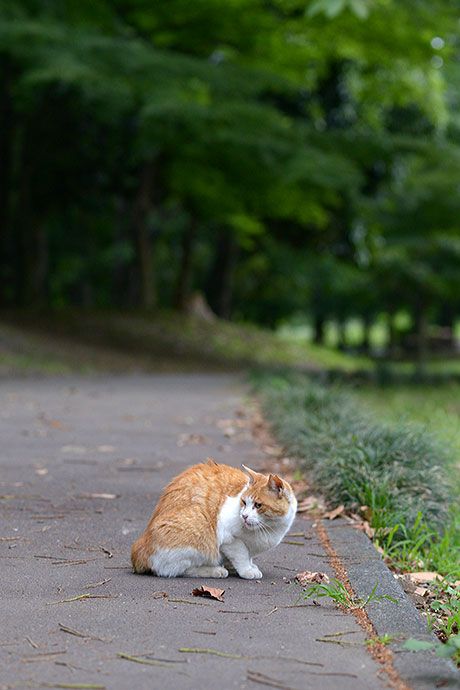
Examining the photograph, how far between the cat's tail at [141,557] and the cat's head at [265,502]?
482mm

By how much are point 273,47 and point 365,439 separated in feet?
48.8

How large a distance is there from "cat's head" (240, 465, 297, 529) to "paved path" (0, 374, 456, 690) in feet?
1.10

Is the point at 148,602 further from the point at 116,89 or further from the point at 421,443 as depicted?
the point at 116,89

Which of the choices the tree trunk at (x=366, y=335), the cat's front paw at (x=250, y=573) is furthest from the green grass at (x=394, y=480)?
the tree trunk at (x=366, y=335)

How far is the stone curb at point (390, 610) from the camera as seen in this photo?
9.12 feet

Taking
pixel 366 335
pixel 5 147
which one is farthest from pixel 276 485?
pixel 366 335

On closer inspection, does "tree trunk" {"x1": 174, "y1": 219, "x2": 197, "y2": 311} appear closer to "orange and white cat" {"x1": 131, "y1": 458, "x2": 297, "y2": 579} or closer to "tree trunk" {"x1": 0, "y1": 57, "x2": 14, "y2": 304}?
"tree trunk" {"x1": 0, "y1": 57, "x2": 14, "y2": 304}

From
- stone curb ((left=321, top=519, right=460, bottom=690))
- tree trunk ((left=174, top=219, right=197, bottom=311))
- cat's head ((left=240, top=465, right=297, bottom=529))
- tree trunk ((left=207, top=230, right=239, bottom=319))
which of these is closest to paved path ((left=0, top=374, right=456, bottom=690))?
stone curb ((left=321, top=519, right=460, bottom=690))

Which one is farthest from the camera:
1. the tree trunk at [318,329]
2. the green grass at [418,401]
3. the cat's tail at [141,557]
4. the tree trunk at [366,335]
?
the tree trunk at [366,335]

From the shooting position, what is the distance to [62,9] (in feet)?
61.8

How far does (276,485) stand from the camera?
12.3 ft

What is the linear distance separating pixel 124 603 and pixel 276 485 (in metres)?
0.85

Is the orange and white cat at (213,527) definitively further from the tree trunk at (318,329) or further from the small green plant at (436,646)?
the tree trunk at (318,329)

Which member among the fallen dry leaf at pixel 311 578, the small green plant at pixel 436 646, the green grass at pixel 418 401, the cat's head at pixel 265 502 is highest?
the cat's head at pixel 265 502
